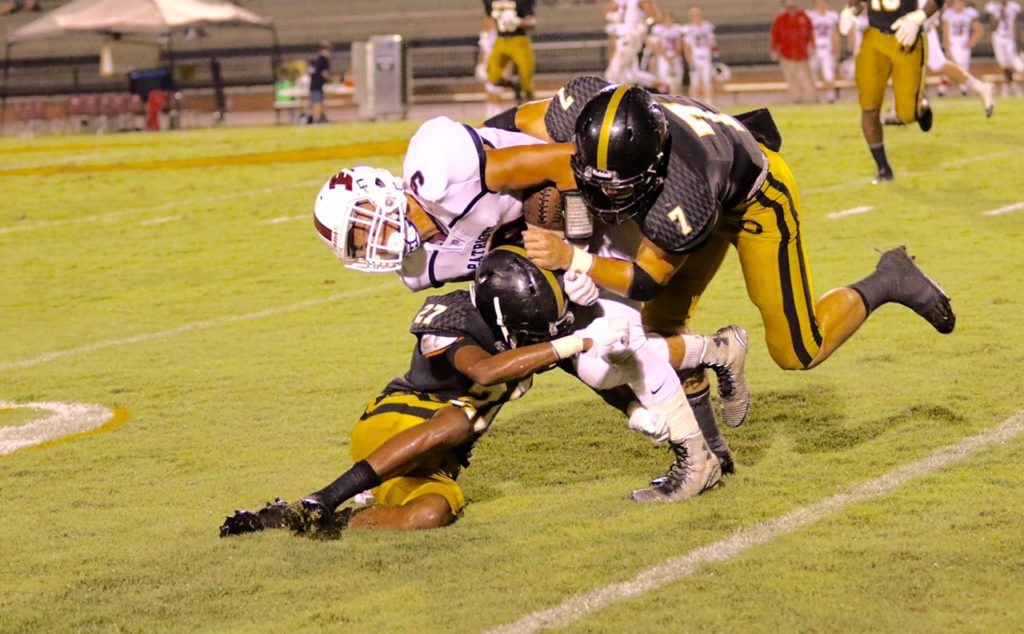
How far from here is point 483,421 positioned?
15.1 feet

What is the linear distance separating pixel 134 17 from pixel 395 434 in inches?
806

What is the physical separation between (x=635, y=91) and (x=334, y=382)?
8.78ft

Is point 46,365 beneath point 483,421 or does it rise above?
beneath

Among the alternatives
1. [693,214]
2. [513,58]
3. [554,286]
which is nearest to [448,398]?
[554,286]

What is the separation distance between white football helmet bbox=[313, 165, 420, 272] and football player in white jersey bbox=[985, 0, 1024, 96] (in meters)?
18.4

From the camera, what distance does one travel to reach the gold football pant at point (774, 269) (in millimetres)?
4656

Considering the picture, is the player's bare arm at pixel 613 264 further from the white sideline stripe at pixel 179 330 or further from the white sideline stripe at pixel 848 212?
the white sideline stripe at pixel 848 212

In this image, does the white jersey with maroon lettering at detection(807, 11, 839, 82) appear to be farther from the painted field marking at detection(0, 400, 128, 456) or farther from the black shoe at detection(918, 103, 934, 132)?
the painted field marking at detection(0, 400, 128, 456)

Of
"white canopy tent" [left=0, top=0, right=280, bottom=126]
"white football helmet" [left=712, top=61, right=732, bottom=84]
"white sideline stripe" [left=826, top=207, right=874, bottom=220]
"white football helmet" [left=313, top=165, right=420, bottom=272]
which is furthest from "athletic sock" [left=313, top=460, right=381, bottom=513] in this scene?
"white canopy tent" [left=0, top=0, right=280, bottom=126]

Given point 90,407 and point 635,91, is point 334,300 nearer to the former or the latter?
point 90,407

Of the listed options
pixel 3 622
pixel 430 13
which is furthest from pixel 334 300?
pixel 430 13

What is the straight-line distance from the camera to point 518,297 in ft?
13.4

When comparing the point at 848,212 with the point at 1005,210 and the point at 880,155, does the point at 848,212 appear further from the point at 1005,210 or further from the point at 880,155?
the point at 1005,210

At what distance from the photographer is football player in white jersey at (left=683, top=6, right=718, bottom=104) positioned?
882 inches
